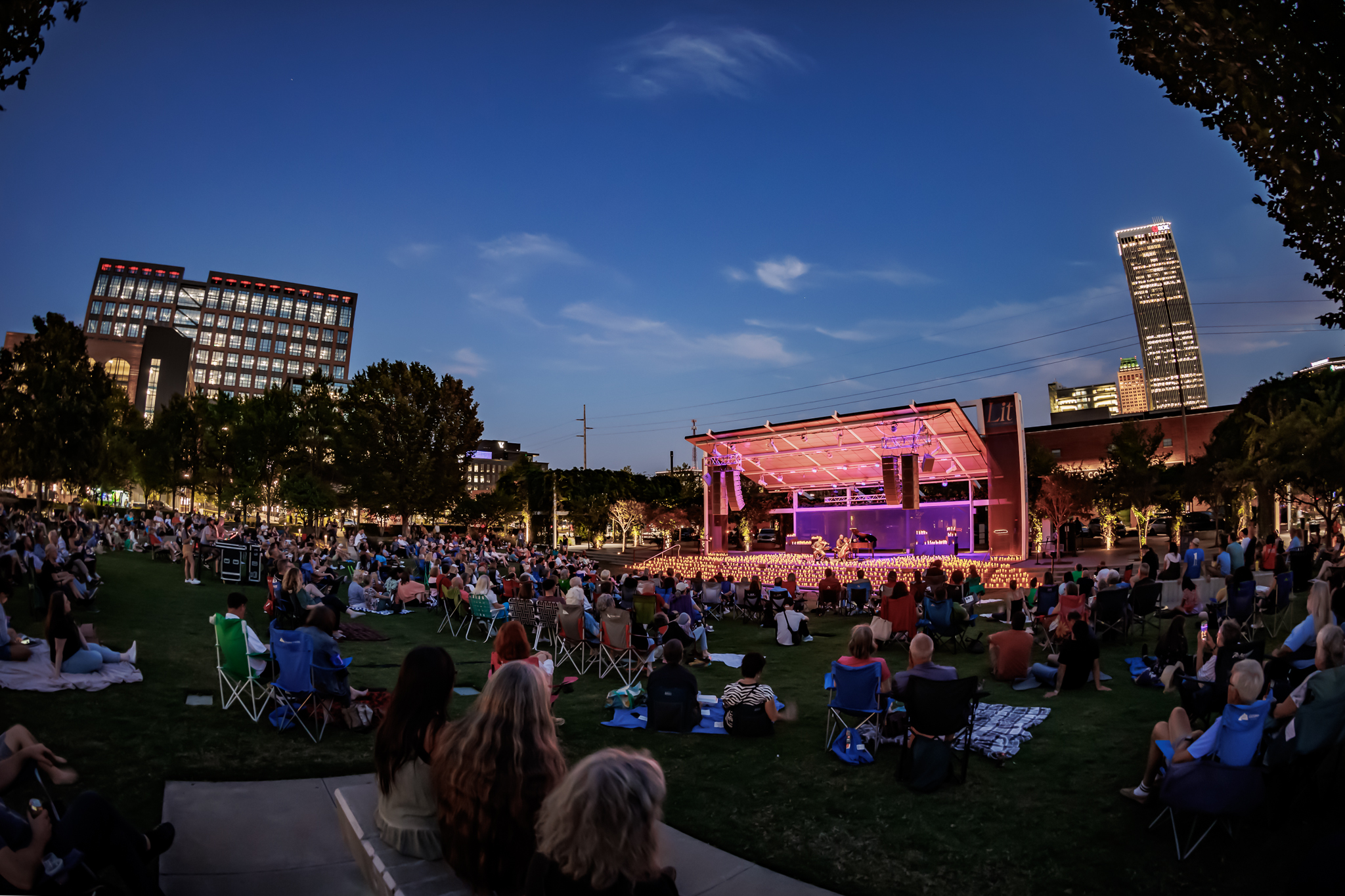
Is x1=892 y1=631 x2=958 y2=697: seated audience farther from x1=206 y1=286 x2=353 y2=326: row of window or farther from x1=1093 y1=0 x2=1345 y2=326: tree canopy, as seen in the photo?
x1=206 y1=286 x2=353 y2=326: row of window

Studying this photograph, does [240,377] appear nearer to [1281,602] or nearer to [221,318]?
[221,318]

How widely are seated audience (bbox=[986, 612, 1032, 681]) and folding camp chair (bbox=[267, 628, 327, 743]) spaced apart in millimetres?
6943

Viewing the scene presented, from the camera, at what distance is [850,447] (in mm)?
28625

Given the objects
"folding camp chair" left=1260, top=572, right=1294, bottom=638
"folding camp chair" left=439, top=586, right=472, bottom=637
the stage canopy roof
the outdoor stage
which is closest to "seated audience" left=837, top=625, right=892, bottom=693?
"folding camp chair" left=1260, top=572, right=1294, bottom=638

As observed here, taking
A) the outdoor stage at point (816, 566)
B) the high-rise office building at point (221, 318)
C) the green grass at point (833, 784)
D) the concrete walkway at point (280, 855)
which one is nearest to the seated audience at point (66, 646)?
the green grass at point (833, 784)

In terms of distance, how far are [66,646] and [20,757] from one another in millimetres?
4288

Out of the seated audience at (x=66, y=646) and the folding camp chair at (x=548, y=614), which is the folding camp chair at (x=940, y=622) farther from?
the seated audience at (x=66, y=646)

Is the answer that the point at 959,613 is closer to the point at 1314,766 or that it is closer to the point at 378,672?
the point at 1314,766

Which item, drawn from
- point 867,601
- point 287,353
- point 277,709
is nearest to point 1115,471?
point 867,601

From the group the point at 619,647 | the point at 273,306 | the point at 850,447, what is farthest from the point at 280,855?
the point at 273,306

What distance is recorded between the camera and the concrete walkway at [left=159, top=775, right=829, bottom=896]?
136 inches

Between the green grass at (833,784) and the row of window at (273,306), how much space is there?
433 ft

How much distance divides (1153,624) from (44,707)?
13996 mm

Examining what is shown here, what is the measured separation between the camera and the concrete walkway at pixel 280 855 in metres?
3.45
